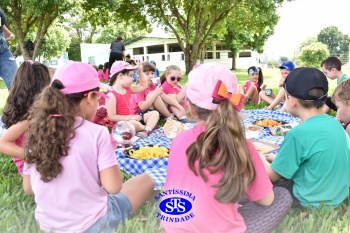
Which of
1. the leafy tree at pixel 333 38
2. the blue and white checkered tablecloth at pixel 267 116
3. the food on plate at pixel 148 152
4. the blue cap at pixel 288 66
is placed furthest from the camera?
the leafy tree at pixel 333 38

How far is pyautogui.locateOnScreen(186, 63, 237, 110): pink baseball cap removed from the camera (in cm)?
158

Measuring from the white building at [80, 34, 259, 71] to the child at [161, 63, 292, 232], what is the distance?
35.6 m

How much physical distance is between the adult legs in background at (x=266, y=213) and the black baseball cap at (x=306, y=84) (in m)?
0.58

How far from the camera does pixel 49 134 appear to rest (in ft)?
5.33

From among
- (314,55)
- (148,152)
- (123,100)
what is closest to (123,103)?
(123,100)

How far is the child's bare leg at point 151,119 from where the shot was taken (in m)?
4.49

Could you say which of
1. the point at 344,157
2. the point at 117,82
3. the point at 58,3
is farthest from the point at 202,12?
the point at 344,157

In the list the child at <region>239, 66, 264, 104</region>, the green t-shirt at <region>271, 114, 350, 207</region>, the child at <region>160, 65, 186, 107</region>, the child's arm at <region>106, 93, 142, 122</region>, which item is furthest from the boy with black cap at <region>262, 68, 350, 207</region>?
the child at <region>239, 66, 264, 104</region>

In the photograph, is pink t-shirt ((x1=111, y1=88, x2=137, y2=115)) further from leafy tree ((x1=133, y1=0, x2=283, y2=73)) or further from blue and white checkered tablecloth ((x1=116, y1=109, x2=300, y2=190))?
leafy tree ((x1=133, y1=0, x2=283, y2=73))

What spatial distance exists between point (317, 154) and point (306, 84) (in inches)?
16.8

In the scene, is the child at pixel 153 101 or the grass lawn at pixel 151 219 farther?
the child at pixel 153 101

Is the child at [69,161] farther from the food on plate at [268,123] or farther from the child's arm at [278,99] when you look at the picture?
the child's arm at [278,99]

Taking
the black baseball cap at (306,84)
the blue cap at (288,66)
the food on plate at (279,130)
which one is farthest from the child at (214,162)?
the blue cap at (288,66)

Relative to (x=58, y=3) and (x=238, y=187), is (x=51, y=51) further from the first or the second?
(x=238, y=187)
